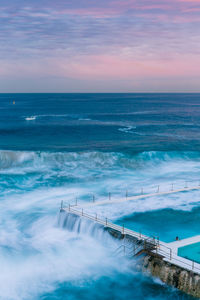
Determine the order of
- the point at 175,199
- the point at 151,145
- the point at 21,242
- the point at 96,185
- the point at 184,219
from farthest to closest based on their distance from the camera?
the point at 151,145 → the point at 96,185 → the point at 175,199 → the point at 184,219 → the point at 21,242

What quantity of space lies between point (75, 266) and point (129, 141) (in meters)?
48.2

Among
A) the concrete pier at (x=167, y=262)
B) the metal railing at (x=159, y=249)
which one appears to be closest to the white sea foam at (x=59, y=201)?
the metal railing at (x=159, y=249)

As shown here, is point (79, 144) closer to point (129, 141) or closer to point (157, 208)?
point (129, 141)

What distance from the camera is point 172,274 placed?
64.1ft

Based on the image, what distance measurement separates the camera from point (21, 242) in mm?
26156

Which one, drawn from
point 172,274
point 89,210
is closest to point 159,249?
point 172,274

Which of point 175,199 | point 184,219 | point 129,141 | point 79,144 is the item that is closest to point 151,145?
point 129,141

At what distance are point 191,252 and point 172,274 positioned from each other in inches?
105

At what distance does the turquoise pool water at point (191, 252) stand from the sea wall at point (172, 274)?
1.67m

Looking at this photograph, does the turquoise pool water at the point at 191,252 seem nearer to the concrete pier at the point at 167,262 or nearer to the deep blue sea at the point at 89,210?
the concrete pier at the point at 167,262

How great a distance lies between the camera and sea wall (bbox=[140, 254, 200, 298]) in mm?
18578

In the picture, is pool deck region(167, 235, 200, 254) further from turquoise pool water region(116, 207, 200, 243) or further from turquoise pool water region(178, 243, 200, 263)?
turquoise pool water region(116, 207, 200, 243)

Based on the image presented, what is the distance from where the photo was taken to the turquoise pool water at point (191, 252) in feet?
68.0

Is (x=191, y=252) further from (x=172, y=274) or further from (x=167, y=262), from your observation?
(x=172, y=274)
